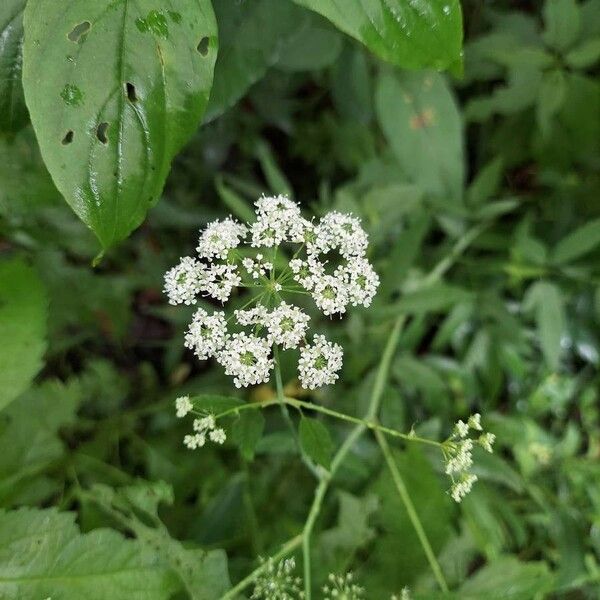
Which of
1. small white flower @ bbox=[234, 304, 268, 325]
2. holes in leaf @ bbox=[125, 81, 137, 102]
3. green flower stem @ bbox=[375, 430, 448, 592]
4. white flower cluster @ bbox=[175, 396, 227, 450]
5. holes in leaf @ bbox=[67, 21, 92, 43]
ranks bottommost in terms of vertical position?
green flower stem @ bbox=[375, 430, 448, 592]

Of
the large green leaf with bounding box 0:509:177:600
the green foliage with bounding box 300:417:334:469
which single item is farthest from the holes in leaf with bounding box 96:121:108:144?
the large green leaf with bounding box 0:509:177:600

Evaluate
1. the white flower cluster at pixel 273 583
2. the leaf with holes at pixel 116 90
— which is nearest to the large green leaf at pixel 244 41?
the leaf with holes at pixel 116 90

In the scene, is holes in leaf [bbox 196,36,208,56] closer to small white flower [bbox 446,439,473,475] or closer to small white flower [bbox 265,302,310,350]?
small white flower [bbox 265,302,310,350]

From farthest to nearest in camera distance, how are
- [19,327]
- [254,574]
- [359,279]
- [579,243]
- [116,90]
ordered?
[579,243]
[19,327]
[254,574]
[359,279]
[116,90]

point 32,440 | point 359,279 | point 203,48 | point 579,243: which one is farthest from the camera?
point 579,243

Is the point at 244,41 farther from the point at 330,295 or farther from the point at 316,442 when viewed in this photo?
the point at 316,442

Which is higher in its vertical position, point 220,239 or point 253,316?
point 220,239

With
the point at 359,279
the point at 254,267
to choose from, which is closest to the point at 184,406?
the point at 254,267
